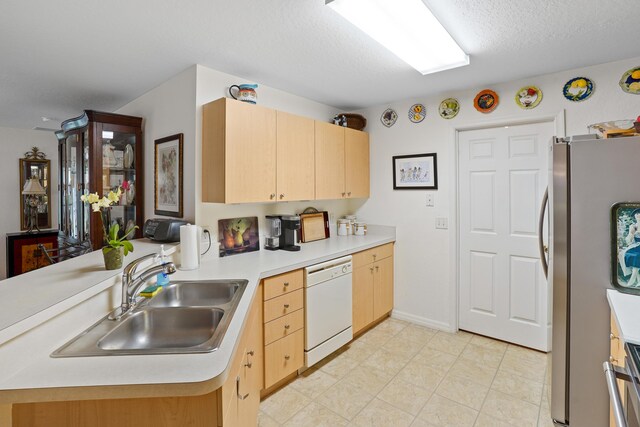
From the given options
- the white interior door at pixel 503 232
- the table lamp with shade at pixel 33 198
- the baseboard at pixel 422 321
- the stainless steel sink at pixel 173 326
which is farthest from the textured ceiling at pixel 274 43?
the baseboard at pixel 422 321

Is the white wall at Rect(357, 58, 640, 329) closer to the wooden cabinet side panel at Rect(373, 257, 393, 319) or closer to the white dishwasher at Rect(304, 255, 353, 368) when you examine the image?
the wooden cabinet side panel at Rect(373, 257, 393, 319)

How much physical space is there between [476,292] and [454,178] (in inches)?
43.3

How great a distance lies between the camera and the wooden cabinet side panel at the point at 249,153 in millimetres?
2150

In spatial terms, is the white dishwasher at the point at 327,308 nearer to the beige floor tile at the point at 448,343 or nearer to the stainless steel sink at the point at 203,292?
the stainless steel sink at the point at 203,292

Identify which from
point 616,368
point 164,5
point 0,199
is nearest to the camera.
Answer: point 616,368

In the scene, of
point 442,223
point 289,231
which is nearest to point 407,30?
point 289,231

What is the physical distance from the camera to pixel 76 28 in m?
1.79

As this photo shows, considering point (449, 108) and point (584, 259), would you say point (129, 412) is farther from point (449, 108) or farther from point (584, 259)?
point (449, 108)

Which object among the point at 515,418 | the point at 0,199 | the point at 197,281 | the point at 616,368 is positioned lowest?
the point at 515,418

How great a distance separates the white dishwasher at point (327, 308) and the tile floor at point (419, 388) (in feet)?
0.49

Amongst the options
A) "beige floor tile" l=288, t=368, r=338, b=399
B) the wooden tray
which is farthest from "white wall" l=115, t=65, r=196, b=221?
"beige floor tile" l=288, t=368, r=338, b=399

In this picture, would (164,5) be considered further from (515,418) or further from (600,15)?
(515,418)

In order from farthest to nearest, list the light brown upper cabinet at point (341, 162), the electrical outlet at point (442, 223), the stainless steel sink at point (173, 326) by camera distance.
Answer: the electrical outlet at point (442, 223) < the light brown upper cabinet at point (341, 162) < the stainless steel sink at point (173, 326)

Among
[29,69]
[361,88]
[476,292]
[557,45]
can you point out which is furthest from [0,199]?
[557,45]
